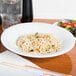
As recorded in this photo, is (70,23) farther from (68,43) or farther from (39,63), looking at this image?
(39,63)

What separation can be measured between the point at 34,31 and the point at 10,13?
27 centimetres

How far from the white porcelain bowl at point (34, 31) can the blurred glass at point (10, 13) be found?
0.14m

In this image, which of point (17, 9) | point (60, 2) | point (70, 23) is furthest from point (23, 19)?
point (60, 2)

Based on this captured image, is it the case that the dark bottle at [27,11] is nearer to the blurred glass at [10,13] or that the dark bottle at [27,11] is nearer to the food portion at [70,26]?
the blurred glass at [10,13]

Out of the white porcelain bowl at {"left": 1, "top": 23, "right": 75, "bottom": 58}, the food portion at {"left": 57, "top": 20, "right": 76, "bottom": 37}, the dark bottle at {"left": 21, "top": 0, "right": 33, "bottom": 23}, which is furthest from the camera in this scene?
the dark bottle at {"left": 21, "top": 0, "right": 33, "bottom": 23}

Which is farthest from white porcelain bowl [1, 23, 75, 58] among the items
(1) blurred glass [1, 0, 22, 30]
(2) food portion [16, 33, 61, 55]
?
(1) blurred glass [1, 0, 22, 30]

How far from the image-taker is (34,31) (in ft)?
5.02

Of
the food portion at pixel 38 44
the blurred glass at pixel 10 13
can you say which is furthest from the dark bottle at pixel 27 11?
the food portion at pixel 38 44

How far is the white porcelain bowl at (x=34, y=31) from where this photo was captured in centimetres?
127

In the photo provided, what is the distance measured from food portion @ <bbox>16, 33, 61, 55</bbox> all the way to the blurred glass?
245mm

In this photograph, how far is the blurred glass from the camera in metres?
1.63

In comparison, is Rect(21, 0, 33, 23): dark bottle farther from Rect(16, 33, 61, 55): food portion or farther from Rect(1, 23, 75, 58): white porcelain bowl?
Rect(16, 33, 61, 55): food portion

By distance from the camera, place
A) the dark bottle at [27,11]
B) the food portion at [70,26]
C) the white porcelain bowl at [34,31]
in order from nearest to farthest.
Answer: the white porcelain bowl at [34,31] → the food portion at [70,26] → the dark bottle at [27,11]

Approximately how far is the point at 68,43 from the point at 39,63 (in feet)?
0.78
